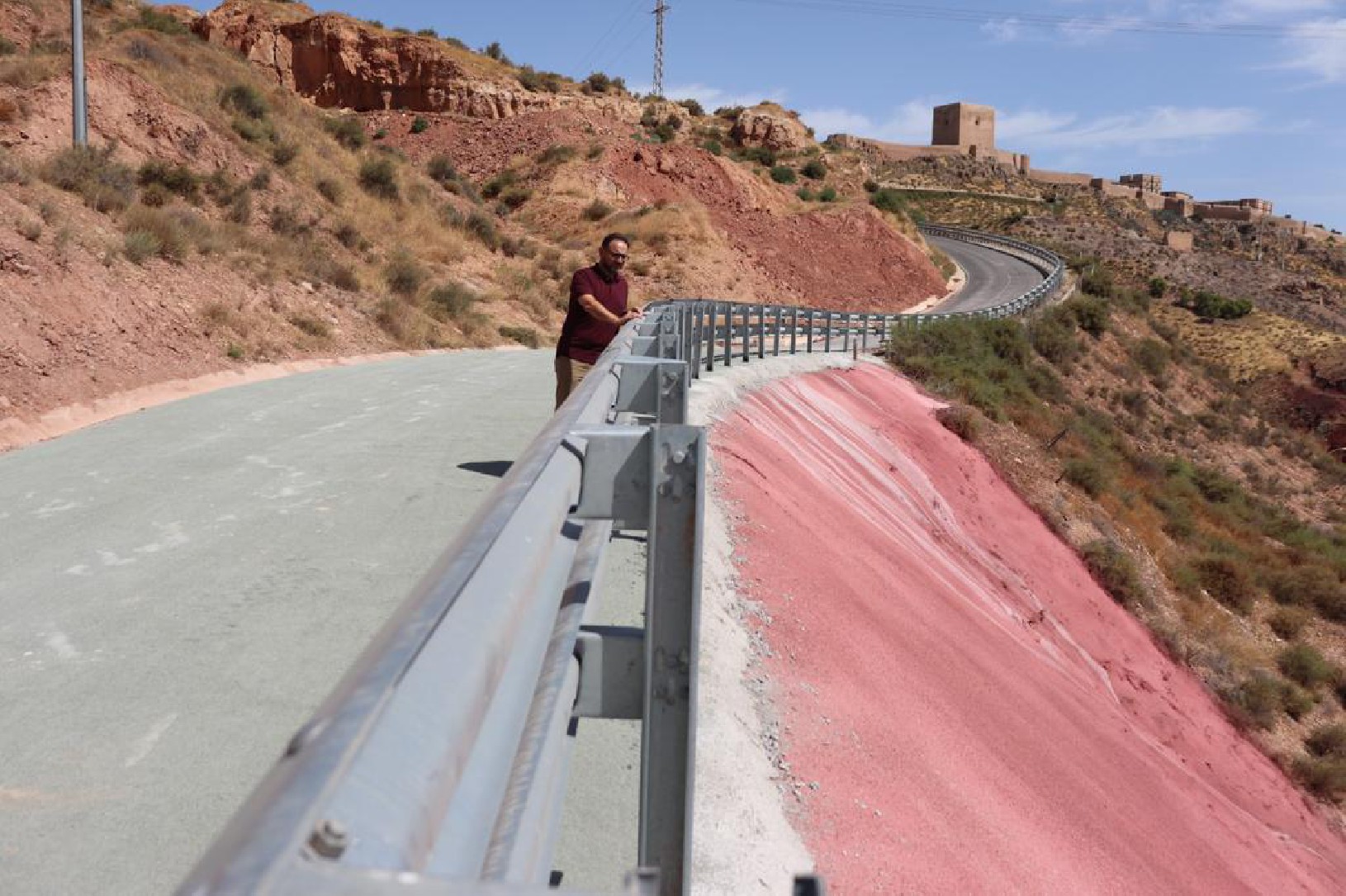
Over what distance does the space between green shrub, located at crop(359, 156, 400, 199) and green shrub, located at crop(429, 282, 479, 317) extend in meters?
8.32

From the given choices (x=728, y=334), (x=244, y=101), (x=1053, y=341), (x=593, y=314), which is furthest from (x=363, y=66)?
(x=593, y=314)

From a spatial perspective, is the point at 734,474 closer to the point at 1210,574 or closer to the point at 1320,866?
the point at 1320,866

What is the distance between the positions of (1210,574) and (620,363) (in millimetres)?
22857

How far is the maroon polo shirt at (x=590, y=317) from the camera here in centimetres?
916

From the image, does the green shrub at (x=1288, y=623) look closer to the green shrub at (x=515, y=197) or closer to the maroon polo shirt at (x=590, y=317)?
the maroon polo shirt at (x=590, y=317)

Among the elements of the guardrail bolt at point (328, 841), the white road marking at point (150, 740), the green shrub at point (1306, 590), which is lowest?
the green shrub at point (1306, 590)

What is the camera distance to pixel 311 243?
2669 cm

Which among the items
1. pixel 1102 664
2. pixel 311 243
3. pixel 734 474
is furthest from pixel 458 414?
pixel 311 243

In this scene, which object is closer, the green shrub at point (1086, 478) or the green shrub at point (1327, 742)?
the green shrub at point (1327, 742)

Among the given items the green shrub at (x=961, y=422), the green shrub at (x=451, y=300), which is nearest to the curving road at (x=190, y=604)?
the green shrub at (x=961, y=422)

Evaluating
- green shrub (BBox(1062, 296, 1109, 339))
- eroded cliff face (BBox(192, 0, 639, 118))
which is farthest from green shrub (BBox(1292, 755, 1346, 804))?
eroded cliff face (BBox(192, 0, 639, 118))

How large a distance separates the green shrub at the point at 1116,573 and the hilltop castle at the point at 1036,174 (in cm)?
10876

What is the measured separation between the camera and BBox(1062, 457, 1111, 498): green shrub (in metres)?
25.8

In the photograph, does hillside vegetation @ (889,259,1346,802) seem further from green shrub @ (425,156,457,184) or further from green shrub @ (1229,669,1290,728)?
green shrub @ (425,156,457,184)
